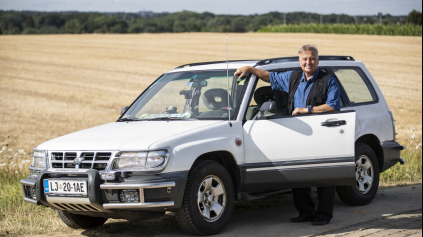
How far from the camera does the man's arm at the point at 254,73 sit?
6340 mm

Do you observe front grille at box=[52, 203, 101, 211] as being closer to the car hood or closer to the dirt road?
the car hood

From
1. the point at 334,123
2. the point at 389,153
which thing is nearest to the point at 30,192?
the point at 334,123

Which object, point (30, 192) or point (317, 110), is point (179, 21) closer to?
point (317, 110)

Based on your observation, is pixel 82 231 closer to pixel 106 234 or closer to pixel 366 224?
pixel 106 234

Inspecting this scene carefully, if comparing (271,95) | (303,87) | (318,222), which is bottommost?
(318,222)

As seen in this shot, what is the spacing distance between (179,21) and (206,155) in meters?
66.8

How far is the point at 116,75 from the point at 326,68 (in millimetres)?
22727

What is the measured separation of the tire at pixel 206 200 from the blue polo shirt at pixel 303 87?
128cm

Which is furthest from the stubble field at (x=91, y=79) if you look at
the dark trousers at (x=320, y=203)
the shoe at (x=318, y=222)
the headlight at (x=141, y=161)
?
the shoe at (x=318, y=222)

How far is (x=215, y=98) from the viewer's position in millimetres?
6441

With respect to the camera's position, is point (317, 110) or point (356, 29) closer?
point (317, 110)

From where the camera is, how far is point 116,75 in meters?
29.0

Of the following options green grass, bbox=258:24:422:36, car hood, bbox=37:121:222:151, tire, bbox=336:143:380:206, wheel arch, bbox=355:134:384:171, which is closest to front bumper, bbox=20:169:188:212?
car hood, bbox=37:121:222:151

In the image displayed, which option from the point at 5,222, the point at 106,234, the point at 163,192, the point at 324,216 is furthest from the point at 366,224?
the point at 5,222
